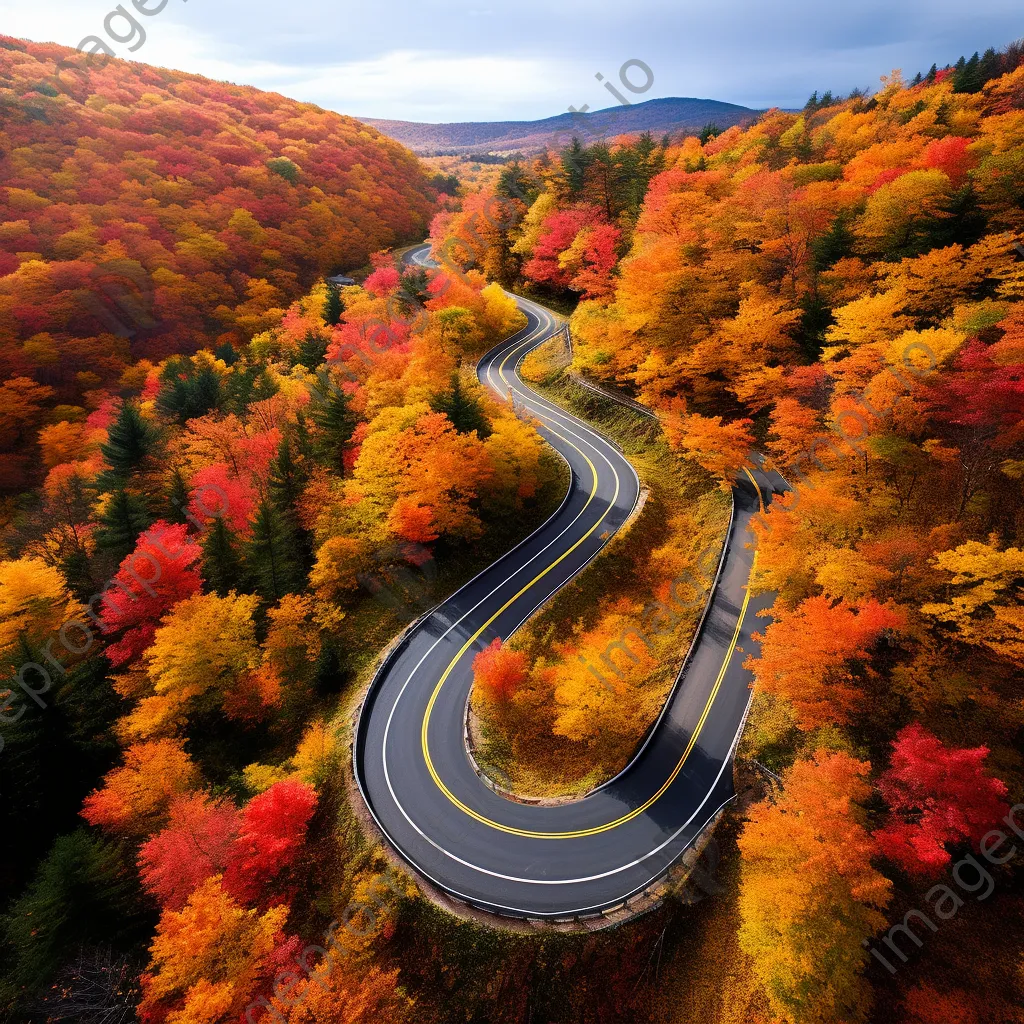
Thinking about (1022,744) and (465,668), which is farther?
(465,668)

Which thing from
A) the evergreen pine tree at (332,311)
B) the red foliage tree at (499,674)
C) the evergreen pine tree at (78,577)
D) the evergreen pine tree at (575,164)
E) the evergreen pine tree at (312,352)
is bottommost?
the evergreen pine tree at (78,577)

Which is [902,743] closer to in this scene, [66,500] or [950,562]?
[950,562]

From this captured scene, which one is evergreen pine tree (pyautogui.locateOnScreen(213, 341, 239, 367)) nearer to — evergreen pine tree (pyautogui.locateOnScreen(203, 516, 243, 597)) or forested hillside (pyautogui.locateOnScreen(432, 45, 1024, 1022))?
evergreen pine tree (pyautogui.locateOnScreen(203, 516, 243, 597))

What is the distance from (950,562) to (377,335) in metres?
50.0

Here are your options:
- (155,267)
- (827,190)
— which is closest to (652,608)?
(827,190)

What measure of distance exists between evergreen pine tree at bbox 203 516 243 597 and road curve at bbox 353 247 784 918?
13.9 meters

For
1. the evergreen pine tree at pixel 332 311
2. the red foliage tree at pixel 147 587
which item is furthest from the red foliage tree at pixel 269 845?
the evergreen pine tree at pixel 332 311

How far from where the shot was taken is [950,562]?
19734 millimetres

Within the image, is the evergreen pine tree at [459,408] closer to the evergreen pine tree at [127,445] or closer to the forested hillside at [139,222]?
the evergreen pine tree at [127,445]

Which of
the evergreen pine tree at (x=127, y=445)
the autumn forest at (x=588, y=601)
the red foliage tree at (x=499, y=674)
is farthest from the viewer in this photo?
the evergreen pine tree at (x=127, y=445)

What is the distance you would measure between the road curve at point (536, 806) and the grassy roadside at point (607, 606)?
→ 35.9 inches

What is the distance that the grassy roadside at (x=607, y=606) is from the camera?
2619 cm

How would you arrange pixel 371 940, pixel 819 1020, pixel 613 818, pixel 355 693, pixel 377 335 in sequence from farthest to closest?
1. pixel 377 335
2. pixel 355 693
3. pixel 613 818
4. pixel 371 940
5. pixel 819 1020

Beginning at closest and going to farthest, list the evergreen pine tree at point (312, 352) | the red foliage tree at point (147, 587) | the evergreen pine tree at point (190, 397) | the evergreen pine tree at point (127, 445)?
1. the red foliage tree at point (147, 587)
2. the evergreen pine tree at point (127, 445)
3. the evergreen pine tree at point (190, 397)
4. the evergreen pine tree at point (312, 352)
